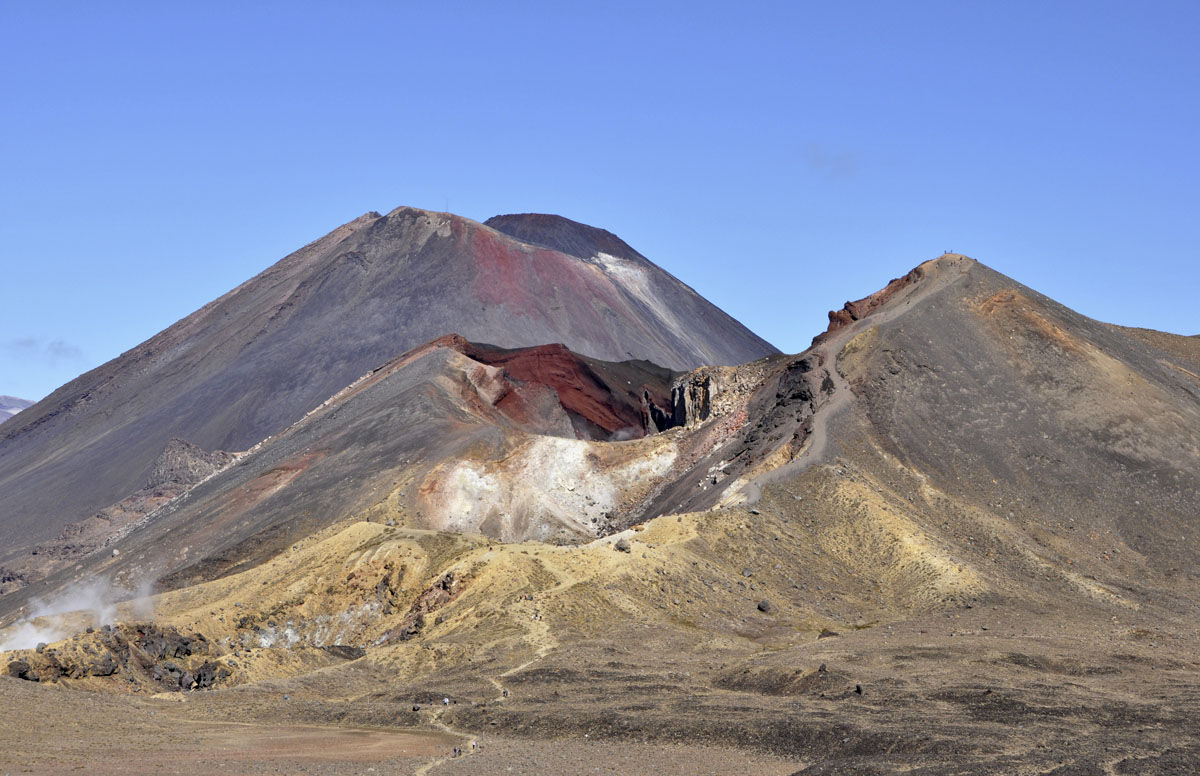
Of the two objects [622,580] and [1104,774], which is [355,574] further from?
[1104,774]

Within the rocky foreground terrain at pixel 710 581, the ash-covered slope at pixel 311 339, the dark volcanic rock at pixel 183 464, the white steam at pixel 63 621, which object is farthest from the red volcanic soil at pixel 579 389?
the white steam at pixel 63 621

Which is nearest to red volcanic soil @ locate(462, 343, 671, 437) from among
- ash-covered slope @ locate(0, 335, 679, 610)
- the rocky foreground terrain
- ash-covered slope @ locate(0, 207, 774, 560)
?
ash-covered slope @ locate(0, 335, 679, 610)

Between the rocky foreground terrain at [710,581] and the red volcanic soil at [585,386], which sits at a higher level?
the red volcanic soil at [585,386]

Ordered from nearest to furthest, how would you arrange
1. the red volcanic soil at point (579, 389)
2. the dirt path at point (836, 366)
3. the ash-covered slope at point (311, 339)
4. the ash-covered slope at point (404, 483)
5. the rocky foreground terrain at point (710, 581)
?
the rocky foreground terrain at point (710, 581), the dirt path at point (836, 366), the ash-covered slope at point (404, 483), the red volcanic soil at point (579, 389), the ash-covered slope at point (311, 339)

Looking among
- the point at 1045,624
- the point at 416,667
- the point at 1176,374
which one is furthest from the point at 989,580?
the point at 1176,374

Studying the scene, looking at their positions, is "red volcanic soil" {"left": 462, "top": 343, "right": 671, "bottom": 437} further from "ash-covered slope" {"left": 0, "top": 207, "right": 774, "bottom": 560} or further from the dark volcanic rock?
the dark volcanic rock

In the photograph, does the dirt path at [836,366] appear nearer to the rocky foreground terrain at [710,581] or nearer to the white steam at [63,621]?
the rocky foreground terrain at [710,581]

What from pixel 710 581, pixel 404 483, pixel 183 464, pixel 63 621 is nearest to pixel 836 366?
pixel 710 581
